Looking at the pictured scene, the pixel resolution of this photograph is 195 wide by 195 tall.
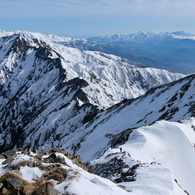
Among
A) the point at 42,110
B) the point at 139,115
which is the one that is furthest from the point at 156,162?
the point at 42,110

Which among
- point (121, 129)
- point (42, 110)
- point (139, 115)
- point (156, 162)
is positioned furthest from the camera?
point (42, 110)

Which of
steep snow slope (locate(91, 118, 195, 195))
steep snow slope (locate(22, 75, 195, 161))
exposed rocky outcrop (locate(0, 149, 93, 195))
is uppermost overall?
exposed rocky outcrop (locate(0, 149, 93, 195))

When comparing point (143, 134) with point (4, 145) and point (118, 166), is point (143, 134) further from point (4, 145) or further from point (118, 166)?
point (4, 145)

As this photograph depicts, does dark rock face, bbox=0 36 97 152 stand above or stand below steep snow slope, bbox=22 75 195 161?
below

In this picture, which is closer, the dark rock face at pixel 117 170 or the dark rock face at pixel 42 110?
the dark rock face at pixel 117 170

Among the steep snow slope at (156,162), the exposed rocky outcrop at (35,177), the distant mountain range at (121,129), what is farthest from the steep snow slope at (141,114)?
the exposed rocky outcrop at (35,177)

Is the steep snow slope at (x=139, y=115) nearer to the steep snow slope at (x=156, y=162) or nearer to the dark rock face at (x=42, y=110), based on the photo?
the steep snow slope at (x=156, y=162)

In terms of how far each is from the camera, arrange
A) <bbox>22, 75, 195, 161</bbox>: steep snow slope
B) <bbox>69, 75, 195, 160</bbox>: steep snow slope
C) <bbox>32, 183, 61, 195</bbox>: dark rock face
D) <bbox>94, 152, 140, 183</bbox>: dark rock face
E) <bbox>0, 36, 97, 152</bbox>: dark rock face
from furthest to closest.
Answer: <bbox>0, 36, 97, 152</bbox>: dark rock face, <bbox>69, 75, 195, 160</bbox>: steep snow slope, <bbox>22, 75, 195, 161</bbox>: steep snow slope, <bbox>94, 152, 140, 183</bbox>: dark rock face, <bbox>32, 183, 61, 195</bbox>: dark rock face

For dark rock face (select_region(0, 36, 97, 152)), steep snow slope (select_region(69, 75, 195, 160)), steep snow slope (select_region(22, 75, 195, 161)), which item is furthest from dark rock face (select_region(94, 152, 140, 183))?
dark rock face (select_region(0, 36, 97, 152))

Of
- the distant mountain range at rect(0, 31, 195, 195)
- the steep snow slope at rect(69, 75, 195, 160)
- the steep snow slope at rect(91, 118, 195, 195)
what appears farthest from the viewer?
the steep snow slope at rect(69, 75, 195, 160)

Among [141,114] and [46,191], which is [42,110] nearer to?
[141,114]

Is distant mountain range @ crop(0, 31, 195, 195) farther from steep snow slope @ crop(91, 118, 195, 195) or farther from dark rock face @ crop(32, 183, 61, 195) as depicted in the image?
dark rock face @ crop(32, 183, 61, 195)

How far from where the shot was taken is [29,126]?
13988cm

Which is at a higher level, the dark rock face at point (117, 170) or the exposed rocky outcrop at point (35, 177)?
the exposed rocky outcrop at point (35, 177)
